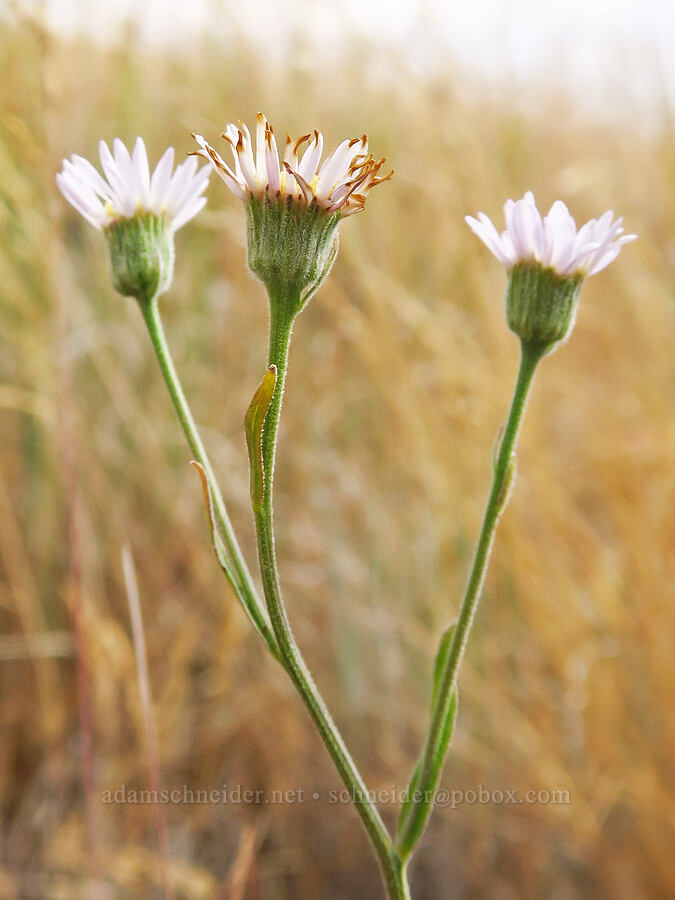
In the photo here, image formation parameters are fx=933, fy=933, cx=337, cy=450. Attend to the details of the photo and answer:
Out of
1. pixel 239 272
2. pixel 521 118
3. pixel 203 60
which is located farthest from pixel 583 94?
pixel 239 272

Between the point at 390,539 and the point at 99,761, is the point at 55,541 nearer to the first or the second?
the point at 99,761

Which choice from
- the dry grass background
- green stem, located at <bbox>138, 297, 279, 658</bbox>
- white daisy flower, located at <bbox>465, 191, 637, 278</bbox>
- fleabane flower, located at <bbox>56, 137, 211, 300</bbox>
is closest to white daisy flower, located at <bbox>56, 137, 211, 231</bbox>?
fleabane flower, located at <bbox>56, 137, 211, 300</bbox>

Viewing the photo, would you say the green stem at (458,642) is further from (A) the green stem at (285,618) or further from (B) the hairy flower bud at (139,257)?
(B) the hairy flower bud at (139,257)

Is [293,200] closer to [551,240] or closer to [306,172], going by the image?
[306,172]

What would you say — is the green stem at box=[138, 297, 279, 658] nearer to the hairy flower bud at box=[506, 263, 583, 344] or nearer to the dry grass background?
the hairy flower bud at box=[506, 263, 583, 344]

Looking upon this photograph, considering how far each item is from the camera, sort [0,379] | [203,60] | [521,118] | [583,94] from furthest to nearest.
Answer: [583,94], [521,118], [203,60], [0,379]

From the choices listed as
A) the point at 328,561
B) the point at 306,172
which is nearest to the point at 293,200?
the point at 306,172

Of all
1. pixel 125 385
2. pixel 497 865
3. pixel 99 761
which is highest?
pixel 125 385
